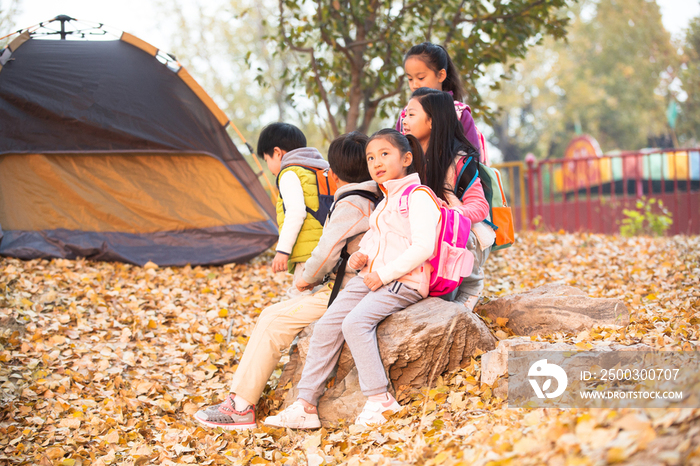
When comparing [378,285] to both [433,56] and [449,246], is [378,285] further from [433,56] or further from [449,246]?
[433,56]

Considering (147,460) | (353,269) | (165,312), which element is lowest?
(147,460)

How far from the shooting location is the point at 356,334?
2.52 metres

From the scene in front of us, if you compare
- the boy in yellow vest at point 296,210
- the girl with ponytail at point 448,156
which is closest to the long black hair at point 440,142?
the girl with ponytail at point 448,156

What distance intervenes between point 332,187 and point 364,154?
16.7 inches

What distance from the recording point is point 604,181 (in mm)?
10109

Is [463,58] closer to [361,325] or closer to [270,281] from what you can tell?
[270,281]

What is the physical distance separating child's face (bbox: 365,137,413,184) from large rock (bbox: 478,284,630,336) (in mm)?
1161

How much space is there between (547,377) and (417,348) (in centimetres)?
60

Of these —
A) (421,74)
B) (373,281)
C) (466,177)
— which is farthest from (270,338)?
(421,74)

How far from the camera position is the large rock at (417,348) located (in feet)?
8.50

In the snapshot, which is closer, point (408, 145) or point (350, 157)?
point (408, 145)

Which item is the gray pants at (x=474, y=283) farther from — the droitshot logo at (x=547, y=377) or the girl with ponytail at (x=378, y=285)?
the droitshot logo at (x=547, y=377)

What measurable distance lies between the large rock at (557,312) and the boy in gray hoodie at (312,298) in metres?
1.02

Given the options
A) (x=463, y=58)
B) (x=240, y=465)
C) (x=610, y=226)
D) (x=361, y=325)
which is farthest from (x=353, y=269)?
(x=610, y=226)
